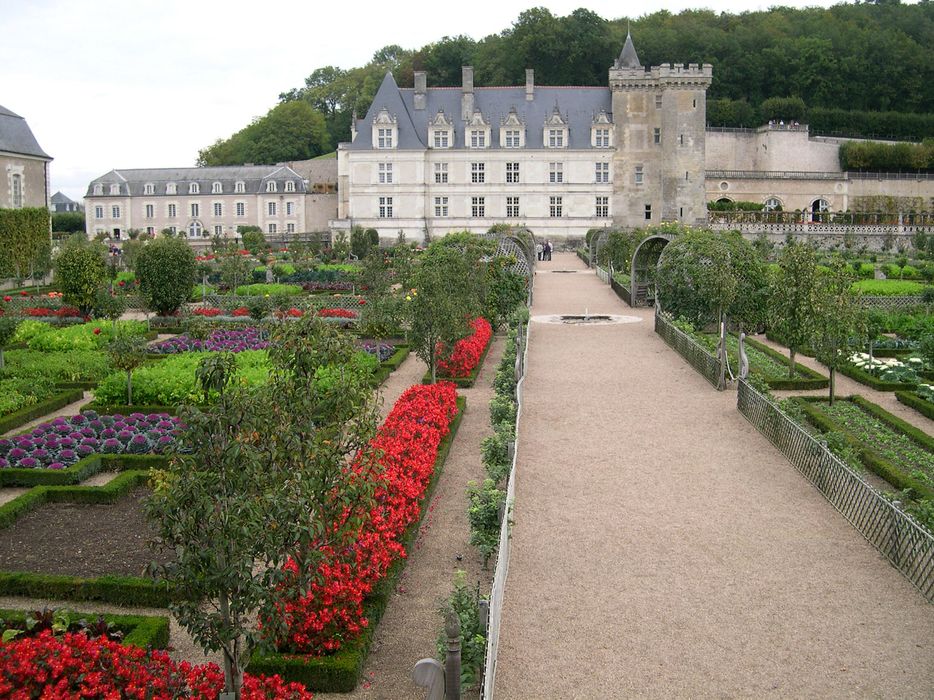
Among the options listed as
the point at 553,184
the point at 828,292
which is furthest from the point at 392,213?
the point at 828,292

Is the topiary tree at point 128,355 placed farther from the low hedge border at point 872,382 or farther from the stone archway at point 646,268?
the stone archway at point 646,268

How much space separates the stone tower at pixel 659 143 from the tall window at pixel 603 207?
82 cm

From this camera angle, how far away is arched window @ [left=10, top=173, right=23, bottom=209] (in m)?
39.4

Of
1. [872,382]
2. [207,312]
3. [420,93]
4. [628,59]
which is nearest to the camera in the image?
[872,382]

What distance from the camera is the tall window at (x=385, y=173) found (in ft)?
175

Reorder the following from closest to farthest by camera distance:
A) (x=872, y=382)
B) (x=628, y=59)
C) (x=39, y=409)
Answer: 1. (x=39, y=409)
2. (x=872, y=382)
3. (x=628, y=59)

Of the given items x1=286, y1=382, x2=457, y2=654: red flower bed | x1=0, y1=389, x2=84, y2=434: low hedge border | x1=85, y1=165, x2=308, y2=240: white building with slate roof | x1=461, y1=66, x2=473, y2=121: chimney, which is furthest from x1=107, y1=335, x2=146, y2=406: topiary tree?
x1=85, y1=165, x2=308, y2=240: white building with slate roof

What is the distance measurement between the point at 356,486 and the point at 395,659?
1.60 m

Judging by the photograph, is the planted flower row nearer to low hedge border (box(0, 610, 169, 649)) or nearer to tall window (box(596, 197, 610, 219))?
low hedge border (box(0, 610, 169, 649))

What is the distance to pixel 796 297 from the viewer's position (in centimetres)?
1623

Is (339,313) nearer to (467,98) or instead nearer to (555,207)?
(555,207)

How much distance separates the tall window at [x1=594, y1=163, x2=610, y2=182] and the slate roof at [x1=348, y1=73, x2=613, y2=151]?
1.36 m

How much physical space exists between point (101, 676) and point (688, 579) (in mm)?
4787

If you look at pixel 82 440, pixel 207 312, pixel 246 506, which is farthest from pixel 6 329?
pixel 246 506
